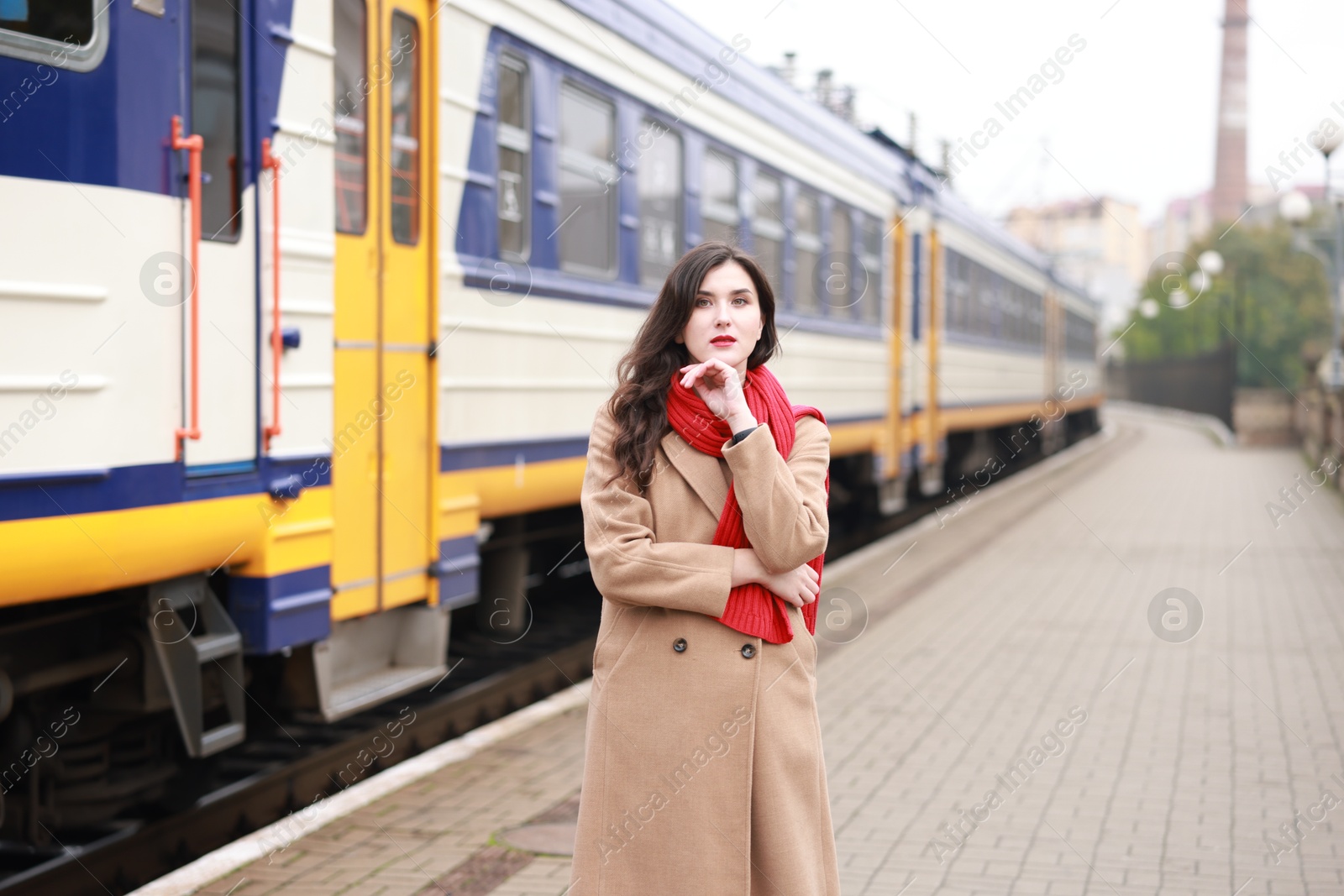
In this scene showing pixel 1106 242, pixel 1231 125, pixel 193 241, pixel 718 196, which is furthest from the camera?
pixel 1106 242

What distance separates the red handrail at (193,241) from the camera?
4500 millimetres

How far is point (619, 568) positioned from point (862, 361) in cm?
1021

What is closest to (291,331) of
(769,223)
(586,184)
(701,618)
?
(586,184)

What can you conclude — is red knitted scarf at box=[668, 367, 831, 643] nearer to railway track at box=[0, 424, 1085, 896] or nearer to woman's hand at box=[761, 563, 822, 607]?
woman's hand at box=[761, 563, 822, 607]

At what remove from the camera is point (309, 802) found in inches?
223

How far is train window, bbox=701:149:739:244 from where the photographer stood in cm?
895

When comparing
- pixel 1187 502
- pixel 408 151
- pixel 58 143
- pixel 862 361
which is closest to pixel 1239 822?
pixel 408 151

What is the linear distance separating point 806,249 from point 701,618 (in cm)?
849

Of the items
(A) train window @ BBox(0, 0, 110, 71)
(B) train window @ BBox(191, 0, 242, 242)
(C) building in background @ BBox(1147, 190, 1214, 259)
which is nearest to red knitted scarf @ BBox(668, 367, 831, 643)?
(A) train window @ BBox(0, 0, 110, 71)

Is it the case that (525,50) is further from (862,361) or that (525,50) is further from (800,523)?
(862,361)

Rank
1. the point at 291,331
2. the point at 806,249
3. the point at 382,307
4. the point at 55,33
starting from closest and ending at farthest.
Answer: the point at 55,33 < the point at 291,331 < the point at 382,307 < the point at 806,249

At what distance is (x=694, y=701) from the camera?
284 cm

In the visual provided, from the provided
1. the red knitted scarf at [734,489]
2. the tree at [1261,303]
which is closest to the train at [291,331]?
the red knitted scarf at [734,489]

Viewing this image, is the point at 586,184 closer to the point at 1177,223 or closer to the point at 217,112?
the point at 217,112
